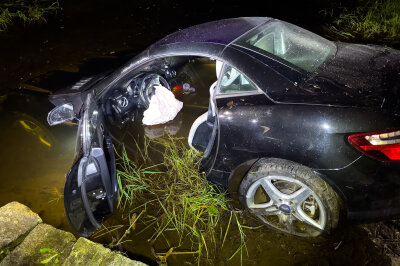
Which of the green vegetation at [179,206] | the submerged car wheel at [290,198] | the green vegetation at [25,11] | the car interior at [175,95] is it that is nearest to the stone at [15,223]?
the green vegetation at [179,206]

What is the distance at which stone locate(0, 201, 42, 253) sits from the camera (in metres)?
2.51

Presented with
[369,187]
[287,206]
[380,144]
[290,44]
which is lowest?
[287,206]

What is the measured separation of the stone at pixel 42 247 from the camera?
233 cm

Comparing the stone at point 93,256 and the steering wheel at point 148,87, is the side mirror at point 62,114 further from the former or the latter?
the stone at point 93,256

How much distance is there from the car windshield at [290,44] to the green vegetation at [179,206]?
3.89ft

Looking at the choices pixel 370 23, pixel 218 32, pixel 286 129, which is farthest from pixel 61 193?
pixel 370 23

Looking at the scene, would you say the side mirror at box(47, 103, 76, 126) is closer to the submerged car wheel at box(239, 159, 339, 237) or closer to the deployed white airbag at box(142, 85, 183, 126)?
the deployed white airbag at box(142, 85, 183, 126)

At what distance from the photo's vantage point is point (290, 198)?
85.9 inches

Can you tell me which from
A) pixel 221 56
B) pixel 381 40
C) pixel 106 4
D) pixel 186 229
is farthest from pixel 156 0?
pixel 186 229

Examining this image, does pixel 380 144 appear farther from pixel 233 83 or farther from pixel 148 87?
pixel 148 87

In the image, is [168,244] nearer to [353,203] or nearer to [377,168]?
[353,203]

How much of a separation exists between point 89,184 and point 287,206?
168cm

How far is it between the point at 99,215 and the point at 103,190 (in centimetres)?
22

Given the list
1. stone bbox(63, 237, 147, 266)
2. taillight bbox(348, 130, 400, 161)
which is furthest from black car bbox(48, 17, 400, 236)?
stone bbox(63, 237, 147, 266)
